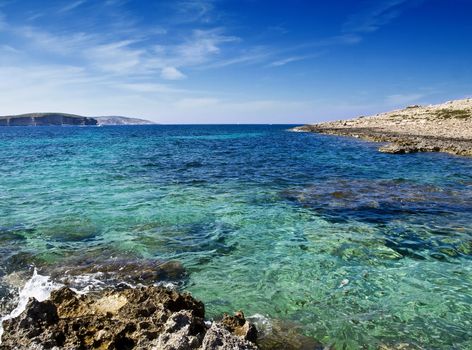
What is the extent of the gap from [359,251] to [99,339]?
28.0 ft

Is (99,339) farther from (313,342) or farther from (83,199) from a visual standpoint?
(83,199)

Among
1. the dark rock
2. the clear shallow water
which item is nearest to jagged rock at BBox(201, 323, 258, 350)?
the clear shallow water

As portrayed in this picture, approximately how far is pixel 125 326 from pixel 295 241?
26.0 ft

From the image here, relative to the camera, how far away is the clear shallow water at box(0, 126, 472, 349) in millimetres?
8125

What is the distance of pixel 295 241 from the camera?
41.9ft

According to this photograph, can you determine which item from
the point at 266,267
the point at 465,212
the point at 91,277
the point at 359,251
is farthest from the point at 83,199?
the point at 465,212

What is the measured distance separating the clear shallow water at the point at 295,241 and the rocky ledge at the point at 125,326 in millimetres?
1942

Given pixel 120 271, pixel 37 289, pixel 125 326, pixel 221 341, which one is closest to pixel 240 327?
pixel 221 341

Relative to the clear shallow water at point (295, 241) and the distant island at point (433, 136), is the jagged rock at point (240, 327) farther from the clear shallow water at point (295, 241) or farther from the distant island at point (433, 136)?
the distant island at point (433, 136)

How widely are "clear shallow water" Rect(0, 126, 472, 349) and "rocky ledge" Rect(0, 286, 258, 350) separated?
76.5 inches

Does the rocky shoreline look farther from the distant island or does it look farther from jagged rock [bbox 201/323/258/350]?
the distant island

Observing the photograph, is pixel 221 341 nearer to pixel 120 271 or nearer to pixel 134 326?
pixel 134 326

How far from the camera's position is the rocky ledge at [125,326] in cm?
534

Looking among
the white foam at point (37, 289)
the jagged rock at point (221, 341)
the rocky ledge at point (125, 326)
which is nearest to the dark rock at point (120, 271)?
the white foam at point (37, 289)
